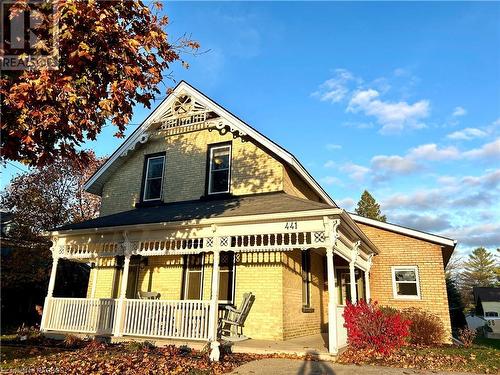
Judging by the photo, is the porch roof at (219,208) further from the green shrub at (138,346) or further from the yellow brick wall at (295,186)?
the green shrub at (138,346)

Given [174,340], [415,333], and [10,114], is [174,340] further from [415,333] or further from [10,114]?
[415,333]

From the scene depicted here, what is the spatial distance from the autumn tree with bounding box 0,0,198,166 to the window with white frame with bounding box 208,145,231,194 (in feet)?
23.1

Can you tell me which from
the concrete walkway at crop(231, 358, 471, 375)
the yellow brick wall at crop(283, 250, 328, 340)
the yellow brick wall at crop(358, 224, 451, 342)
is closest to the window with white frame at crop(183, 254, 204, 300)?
the yellow brick wall at crop(283, 250, 328, 340)

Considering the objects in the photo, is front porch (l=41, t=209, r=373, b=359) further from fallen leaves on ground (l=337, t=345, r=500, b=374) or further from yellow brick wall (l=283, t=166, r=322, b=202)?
yellow brick wall (l=283, t=166, r=322, b=202)

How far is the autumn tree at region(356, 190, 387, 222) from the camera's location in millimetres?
52928

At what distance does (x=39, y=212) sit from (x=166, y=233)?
1456 centimetres

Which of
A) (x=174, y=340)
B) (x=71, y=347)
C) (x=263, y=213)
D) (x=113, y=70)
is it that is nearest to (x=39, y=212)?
(x=71, y=347)

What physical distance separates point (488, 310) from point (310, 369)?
4083 cm

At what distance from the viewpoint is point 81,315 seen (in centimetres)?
1187

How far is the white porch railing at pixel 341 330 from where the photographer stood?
31.2ft

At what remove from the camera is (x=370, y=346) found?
29.8ft

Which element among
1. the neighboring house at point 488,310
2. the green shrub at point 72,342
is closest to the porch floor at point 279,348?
the green shrub at point 72,342

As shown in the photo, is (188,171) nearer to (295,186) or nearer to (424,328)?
(295,186)

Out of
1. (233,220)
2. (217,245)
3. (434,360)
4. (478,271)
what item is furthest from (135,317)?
(478,271)
